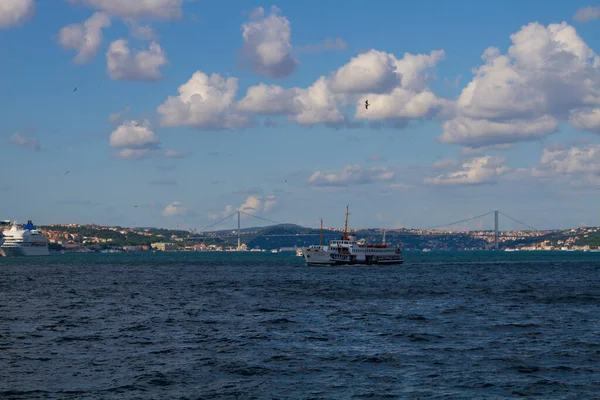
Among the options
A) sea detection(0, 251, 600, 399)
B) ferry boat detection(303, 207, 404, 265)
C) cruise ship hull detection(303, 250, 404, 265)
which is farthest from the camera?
ferry boat detection(303, 207, 404, 265)

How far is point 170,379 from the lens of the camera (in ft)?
108

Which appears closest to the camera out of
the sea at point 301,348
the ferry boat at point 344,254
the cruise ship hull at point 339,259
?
the sea at point 301,348

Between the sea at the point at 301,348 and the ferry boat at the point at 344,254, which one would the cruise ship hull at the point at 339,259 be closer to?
the ferry boat at the point at 344,254

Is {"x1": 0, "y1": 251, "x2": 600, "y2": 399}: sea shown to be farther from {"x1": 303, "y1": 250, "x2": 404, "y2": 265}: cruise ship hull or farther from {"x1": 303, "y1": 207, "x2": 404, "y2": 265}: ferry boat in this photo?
{"x1": 303, "y1": 207, "x2": 404, "y2": 265}: ferry boat

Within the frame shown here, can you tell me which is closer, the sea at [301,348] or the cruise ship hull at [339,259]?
the sea at [301,348]

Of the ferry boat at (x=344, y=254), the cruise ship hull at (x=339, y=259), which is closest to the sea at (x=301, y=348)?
the cruise ship hull at (x=339, y=259)

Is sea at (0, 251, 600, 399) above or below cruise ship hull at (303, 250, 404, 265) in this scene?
below

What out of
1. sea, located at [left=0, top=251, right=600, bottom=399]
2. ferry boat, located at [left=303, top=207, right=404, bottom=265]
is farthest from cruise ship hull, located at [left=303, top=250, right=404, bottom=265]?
sea, located at [left=0, top=251, right=600, bottom=399]

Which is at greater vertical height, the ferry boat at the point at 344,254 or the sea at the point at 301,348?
the ferry boat at the point at 344,254

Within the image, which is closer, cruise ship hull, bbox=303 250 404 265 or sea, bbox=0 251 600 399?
sea, bbox=0 251 600 399

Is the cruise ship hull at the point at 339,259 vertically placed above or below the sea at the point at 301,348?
above

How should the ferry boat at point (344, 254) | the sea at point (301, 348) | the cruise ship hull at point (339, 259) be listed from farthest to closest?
1. the ferry boat at point (344, 254)
2. the cruise ship hull at point (339, 259)
3. the sea at point (301, 348)

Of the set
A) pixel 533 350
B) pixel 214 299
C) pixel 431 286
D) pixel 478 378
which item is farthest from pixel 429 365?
pixel 431 286

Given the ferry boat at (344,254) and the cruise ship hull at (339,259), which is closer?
the cruise ship hull at (339,259)
